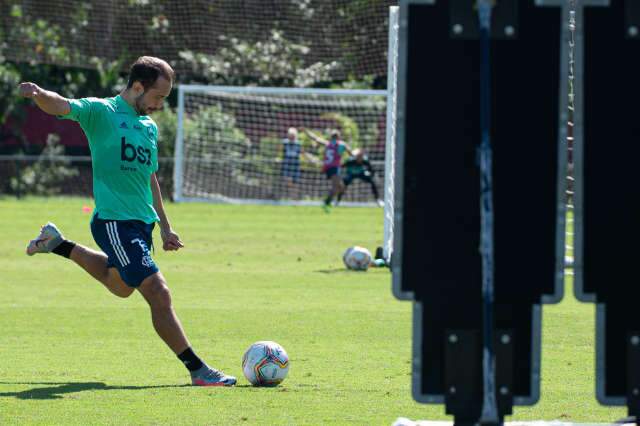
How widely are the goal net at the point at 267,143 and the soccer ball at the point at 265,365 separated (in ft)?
87.1

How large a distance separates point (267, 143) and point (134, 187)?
2728 centimetres

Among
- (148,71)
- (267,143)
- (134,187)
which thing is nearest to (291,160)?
(267,143)

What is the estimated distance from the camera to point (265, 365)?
311 inches

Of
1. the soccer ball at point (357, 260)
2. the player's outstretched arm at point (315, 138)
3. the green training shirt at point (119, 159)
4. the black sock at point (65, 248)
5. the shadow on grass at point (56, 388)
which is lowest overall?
the shadow on grass at point (56, 388)

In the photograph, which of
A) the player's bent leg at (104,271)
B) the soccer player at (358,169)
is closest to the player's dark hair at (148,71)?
the player's bent leg at (104,271)

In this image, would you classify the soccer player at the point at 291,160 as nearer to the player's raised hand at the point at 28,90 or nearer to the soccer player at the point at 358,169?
the soccer player at the point at 358,169

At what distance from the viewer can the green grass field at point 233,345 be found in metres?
7.06

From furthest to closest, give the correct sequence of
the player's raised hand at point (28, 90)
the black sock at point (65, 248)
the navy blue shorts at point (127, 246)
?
the black sock at point (65, 248)
the navy blue shorts at point (127, 246)
the player's raised hand at point (28, 90)

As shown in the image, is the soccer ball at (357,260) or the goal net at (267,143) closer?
the soccer ball at (357,260)

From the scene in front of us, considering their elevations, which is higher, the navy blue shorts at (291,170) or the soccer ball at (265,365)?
the navy blue shorts at (291,170)

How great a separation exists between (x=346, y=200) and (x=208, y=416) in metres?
30.0

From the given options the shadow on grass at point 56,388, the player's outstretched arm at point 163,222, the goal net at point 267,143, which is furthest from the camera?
the goal net at point 267,143

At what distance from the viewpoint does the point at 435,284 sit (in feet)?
16.4

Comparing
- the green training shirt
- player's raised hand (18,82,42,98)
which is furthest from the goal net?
player's raised hand (18,82,42,98)
